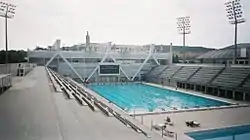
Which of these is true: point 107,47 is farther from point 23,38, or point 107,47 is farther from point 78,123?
point 78,123

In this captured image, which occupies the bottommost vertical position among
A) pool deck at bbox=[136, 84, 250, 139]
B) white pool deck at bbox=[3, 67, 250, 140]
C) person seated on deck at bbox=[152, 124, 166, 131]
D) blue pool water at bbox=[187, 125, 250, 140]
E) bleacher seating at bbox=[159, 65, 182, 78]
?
blue pool water at bbox=[187, 125, 250, 140]

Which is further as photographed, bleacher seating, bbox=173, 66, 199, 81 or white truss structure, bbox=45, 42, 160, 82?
white truss structure, bbox=45, 42, 160, 82

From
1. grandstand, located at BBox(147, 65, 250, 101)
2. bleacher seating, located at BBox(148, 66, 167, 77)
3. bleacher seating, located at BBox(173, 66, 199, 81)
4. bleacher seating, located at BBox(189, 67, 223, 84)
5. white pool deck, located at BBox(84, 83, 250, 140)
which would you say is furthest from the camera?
bleacher seating, located at BBox(148, 66, 167, 77)

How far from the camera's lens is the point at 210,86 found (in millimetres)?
7293

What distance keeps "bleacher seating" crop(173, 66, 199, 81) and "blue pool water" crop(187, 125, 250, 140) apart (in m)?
5.46

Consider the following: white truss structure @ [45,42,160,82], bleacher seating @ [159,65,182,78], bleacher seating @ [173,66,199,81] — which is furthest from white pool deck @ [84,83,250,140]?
white truss structure @ [45,42,160,82]

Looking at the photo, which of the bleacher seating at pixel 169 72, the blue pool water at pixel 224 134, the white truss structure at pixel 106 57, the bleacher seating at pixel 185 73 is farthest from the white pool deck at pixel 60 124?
the white truss structure at pixel 106 57

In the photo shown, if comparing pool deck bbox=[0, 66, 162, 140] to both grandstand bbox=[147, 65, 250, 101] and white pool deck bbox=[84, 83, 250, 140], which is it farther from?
grandstand bbox=[147, 65, 250, 101]

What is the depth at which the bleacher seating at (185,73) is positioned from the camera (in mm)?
9016

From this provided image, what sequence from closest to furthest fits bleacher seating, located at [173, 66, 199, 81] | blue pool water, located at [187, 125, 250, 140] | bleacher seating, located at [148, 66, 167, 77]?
blue pool water, located at [187, 125, 250, 140] → bleacher seating, located at [173, 66, 199, 81] → bleacher seating, located at [148, 66, 167, 77]

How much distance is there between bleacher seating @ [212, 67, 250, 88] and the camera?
614 cm

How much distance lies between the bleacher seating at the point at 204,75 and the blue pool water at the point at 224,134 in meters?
4.21

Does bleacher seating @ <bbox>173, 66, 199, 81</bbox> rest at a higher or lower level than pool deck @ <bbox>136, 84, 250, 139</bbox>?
higher

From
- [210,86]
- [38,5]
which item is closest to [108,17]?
[38,5]
